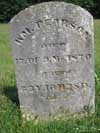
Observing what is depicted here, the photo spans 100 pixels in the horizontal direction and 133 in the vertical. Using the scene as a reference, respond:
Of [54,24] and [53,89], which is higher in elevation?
[54,24]

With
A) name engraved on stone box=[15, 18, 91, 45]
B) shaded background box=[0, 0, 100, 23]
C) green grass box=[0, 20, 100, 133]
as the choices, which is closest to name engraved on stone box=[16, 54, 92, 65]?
name engraved on stone box=[15, 18, 91, 45]

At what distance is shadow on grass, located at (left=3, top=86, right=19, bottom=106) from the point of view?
7.04 meters

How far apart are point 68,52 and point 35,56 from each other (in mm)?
445

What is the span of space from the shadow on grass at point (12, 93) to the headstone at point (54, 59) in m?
0.58

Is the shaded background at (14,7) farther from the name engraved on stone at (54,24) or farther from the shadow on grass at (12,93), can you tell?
the name engraved on stone at (54,24)

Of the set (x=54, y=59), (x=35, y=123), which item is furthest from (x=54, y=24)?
(x=35, y=123)

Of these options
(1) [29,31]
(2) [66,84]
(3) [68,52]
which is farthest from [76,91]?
(1) [29,31]

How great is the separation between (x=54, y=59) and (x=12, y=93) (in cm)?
156

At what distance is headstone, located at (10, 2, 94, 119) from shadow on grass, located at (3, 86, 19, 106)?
575 millimetres

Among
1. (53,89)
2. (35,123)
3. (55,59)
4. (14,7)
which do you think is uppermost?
(14,7)

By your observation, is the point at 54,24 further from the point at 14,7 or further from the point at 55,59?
→ the point at 14,7

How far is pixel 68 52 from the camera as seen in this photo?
20.4 feet

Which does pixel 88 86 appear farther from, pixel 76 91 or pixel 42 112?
pixel 42 112

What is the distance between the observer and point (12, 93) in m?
7.54
